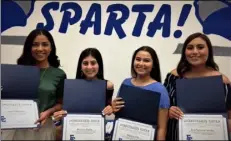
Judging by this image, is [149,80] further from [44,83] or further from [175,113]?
[44,83]

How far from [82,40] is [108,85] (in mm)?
483

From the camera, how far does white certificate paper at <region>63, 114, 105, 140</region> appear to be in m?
1.46

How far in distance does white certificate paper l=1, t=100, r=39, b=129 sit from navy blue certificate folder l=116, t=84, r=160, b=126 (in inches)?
20.8

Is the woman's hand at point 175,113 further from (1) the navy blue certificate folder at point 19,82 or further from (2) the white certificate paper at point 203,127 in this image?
(1) the navy blue certificate folder at point 19,82

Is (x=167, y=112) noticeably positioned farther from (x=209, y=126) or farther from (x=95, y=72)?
(x=95, y=72)

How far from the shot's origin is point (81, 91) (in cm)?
153

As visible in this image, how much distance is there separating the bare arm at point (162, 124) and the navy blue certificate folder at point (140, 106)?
0.14 ft

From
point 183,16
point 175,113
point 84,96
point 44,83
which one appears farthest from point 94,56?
point 183,16

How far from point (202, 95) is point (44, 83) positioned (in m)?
0.96

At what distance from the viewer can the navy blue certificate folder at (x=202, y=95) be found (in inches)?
55.4

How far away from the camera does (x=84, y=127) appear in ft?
4.82

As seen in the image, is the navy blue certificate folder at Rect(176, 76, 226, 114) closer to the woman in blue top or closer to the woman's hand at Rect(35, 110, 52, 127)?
the woman in blue top

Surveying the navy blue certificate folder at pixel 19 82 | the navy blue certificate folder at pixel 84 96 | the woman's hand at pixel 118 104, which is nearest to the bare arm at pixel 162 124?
the woman's hand at pixel 118 104

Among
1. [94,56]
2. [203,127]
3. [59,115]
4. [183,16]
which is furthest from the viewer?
[183,16]
